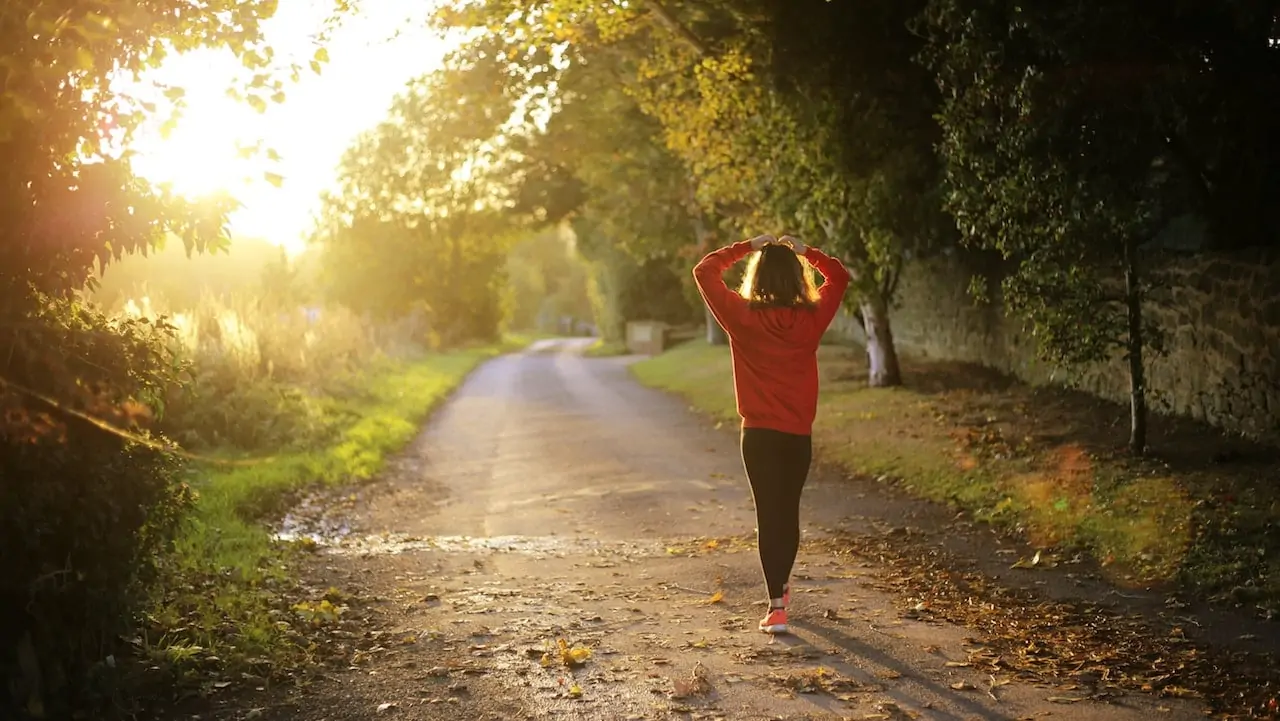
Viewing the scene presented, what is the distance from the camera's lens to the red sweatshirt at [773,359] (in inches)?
250

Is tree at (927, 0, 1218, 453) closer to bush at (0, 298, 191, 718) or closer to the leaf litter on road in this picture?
the leaf litter on road

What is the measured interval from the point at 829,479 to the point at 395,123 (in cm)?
3656

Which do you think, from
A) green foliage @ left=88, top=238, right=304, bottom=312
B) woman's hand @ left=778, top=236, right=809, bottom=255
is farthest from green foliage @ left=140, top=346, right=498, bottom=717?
woman's hand @ left=778, top=236, right=809, bottom=255

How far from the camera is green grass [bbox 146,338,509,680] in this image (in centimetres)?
613

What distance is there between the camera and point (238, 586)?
749 centimetres

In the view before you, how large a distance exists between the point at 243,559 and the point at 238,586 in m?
0.81

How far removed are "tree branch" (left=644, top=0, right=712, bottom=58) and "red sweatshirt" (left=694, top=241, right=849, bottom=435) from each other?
36.6 ft

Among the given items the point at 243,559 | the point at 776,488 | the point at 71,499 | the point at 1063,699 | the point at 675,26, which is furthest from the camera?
the point at 675,26

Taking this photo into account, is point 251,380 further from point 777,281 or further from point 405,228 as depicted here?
point 405,228

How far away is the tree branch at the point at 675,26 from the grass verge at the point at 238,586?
7268 mm

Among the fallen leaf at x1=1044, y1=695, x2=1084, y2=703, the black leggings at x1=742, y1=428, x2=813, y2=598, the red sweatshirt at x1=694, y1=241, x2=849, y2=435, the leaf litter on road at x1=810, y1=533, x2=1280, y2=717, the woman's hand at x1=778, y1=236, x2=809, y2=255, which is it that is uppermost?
the woman's hand at x1=778, y1=236, x2=809, y2=255

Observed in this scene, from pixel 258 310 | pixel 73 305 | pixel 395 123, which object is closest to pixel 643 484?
pixel 73 305

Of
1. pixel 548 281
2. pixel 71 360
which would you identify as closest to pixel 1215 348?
pixel 71 360

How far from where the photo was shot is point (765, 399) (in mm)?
6371
